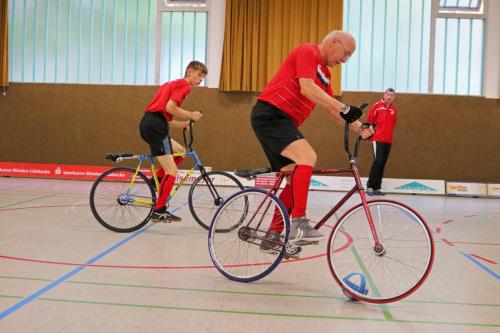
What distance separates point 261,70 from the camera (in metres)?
9.33

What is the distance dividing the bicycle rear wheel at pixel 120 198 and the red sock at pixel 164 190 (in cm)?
6

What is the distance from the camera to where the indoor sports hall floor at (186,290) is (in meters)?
2.16

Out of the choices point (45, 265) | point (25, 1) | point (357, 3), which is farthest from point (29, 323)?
point (25, 1)

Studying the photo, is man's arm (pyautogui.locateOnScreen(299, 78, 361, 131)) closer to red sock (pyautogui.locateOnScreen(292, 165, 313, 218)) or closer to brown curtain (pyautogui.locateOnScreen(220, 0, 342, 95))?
red sock (pyautogui.locateOnScreen(292, 165, 313, 218))

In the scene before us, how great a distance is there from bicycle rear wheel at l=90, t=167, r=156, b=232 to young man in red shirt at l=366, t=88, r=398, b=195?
459 cm

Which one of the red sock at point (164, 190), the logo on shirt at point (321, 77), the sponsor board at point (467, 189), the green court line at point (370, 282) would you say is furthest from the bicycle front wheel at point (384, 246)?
the sponsor board at point (467, 189)

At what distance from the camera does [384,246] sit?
8.70 feet

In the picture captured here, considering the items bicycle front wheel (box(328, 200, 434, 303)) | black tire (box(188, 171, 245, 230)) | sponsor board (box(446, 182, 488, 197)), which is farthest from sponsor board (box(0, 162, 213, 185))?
bicycle front wheel (box(328, 200, 434, 303))

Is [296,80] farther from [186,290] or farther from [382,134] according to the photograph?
[382,134]

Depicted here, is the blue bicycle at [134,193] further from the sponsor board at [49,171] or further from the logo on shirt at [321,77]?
the sponsor board at [49,171]

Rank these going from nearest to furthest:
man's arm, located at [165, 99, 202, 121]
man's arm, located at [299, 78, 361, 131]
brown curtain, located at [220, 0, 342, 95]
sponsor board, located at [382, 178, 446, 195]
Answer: man's arm, located at [299, 78, 361, 131] < man's arm, located at [165, 99, 202, 121] < sponsor board, located at [382, 178, 446, 195] < brown curtain, located at [220, 0, 342, 95]

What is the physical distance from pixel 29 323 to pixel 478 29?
9.42 metres

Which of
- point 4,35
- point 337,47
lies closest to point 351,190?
point 337,47

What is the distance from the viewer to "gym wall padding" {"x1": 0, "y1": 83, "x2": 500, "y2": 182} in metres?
9.30
